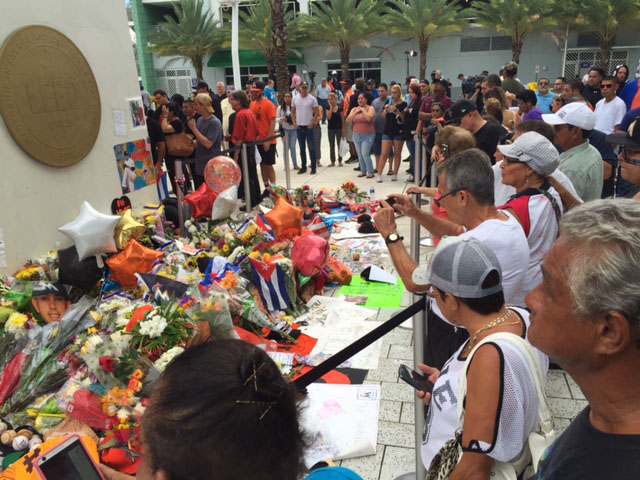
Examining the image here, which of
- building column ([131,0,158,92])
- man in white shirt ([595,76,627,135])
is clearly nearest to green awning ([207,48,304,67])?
building column ([131,0,158,92])

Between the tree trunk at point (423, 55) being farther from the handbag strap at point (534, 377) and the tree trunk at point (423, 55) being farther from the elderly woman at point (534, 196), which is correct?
the handbag strap at point (534, 377)

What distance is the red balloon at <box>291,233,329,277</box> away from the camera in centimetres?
518

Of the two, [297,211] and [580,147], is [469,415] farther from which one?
[297,211]

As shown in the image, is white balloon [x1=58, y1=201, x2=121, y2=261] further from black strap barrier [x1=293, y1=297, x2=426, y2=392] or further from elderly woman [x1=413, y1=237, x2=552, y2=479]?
elderly woman [x1=413, y1=237, x2=552, y2=479]

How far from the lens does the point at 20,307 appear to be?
4246 millimetres

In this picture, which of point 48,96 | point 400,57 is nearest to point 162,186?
point 48,96

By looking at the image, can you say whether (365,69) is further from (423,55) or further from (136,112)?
(136,112)

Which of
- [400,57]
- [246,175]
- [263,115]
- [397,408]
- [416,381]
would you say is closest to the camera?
[416,381]

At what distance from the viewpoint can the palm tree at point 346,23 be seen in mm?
30859

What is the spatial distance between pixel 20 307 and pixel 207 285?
1.59 m

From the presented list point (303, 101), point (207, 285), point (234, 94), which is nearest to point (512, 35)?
point (303, 101)

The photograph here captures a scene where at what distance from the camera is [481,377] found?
5.29 ft

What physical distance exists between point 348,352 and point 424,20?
106 ft

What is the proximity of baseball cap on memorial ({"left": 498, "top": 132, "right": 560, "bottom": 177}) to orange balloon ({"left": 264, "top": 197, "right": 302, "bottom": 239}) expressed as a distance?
3058mm
